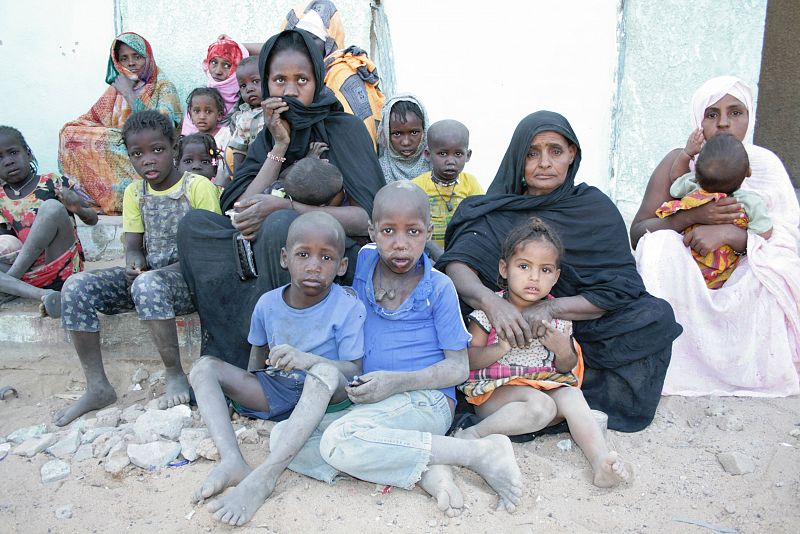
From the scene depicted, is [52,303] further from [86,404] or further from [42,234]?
[86,404]

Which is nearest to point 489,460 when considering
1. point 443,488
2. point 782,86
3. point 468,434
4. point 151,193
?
point 443,488

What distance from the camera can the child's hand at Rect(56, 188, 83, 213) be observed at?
3922 mm

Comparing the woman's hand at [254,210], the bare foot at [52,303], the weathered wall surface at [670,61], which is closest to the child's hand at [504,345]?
the woman's hand at [254,210]

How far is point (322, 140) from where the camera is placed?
138 inches

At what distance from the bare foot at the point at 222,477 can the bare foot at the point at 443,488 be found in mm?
691

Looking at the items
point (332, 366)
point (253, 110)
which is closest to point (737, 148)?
point (332, 366)

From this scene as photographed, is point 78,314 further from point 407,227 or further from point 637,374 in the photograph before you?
point 637,374

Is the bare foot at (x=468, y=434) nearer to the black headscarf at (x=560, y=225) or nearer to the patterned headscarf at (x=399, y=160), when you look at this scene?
the black headscarf at (x=560, y=225)

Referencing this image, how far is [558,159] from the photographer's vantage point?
310cm

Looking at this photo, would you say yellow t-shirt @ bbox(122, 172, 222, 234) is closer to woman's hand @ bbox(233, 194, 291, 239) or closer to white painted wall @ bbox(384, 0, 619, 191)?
woman's hand @ bbox(233, 194, 291, 239)

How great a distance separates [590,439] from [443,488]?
0.69 m

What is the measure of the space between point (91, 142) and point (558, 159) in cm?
435

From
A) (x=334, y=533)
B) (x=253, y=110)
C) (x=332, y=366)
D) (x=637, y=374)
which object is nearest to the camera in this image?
(x=334, y=533)

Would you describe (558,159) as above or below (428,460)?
above
